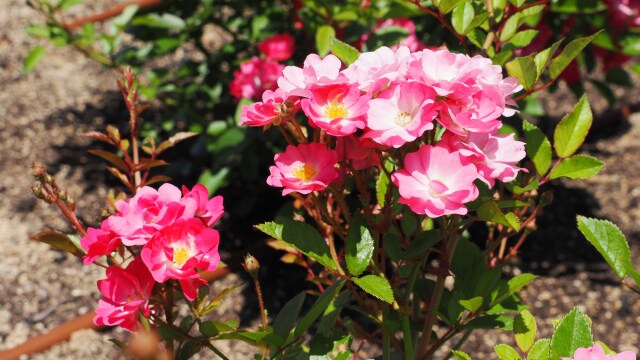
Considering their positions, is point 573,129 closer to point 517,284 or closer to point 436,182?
point 517,284

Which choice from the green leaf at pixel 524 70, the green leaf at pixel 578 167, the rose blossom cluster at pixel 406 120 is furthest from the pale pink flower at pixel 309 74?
the green leaf at pixel 578 167

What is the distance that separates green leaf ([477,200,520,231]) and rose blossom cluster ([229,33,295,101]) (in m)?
1.02

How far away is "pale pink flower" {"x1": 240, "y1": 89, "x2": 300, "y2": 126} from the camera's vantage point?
2.69ft

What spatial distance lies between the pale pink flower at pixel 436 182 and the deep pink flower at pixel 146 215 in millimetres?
255

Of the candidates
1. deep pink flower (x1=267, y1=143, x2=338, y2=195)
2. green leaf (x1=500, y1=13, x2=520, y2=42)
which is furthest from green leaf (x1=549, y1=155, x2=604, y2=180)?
deep pink flower (x1=267, y1=143, x2=338, y2=195)

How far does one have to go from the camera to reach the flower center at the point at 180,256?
32.2 inches

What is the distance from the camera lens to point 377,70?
0.87m

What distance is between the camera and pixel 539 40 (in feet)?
6.71

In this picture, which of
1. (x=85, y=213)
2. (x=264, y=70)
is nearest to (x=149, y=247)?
(x=264, y=70)

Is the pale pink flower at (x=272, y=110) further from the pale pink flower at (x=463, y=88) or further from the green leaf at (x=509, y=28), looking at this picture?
the green leaf at (x=509, y=28)

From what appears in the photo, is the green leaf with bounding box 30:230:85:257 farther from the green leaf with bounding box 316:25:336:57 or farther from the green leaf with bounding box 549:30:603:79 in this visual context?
the green leaf with bounding box 316:25:336:57

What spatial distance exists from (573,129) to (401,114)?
329 millimetres

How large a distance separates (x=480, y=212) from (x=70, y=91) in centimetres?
226

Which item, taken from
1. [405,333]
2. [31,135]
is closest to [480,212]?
[405,333]
